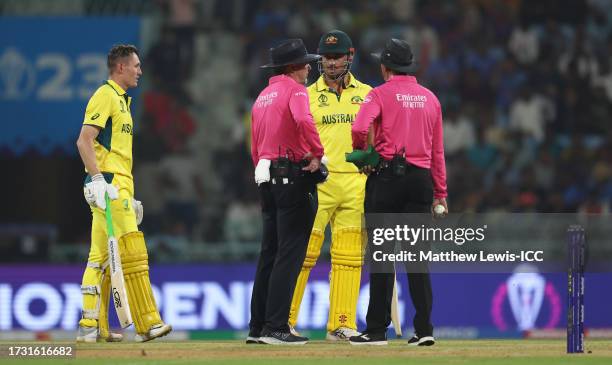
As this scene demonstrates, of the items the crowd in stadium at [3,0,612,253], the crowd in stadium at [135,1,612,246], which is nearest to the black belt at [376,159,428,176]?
the crowd in stadium at [135,1,612,246]

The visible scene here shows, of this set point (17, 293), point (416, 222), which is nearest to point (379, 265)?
point (416, 222)

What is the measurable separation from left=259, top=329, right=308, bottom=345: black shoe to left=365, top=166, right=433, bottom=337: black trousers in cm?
62

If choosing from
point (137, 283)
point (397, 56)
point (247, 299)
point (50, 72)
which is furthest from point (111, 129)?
point (50, 72)

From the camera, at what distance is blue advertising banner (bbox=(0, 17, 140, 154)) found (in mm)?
19875

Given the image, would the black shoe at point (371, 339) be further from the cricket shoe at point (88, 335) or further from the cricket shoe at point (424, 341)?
the cricket shoe at point (88, 335)

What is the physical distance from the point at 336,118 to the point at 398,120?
1.53 m

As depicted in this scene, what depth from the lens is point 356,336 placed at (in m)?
10.8

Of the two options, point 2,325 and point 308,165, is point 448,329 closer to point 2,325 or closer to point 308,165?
point 2,325

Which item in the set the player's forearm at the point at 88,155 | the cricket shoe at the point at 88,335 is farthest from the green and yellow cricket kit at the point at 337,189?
the player's forearm at the point at 88,155

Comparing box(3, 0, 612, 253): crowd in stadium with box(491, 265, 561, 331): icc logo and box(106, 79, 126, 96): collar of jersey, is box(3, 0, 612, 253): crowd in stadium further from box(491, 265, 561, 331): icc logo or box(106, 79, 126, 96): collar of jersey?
box(106, 79, 126, 96): collar of jersey

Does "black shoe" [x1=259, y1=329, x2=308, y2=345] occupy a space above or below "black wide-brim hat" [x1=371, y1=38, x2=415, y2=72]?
below

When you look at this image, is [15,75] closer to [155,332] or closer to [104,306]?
[104,306]

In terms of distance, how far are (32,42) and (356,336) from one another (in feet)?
35.2

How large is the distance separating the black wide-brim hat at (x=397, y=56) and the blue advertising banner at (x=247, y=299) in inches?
230
